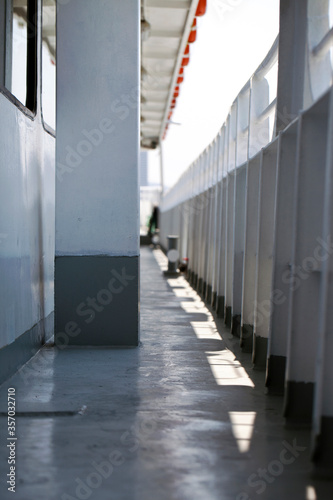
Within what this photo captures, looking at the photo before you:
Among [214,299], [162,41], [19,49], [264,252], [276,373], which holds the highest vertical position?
[162,41]

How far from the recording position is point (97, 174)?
6902 mm

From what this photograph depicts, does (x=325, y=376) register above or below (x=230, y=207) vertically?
below

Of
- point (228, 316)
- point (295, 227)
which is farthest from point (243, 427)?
point (228, 316)

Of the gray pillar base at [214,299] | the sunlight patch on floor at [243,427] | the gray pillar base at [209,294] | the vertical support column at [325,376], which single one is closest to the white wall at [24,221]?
the sunlight patch on floor at [243,427]

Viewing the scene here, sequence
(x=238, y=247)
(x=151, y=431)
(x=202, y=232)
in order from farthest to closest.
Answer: (x=202, y=232), (x=238, y=247), (x=151, y=431)

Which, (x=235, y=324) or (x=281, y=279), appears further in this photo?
(x=235, y=324)

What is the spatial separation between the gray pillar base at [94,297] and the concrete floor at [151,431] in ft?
0.93

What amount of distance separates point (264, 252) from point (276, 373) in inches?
56.1

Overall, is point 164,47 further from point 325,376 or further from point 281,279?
point 325,376

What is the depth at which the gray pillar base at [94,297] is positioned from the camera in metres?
6.88

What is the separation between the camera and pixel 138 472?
3.30 metres

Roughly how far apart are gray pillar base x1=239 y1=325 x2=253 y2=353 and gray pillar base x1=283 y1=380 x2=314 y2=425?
8.32 ft

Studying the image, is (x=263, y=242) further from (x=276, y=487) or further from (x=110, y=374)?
(x=276, y=487)

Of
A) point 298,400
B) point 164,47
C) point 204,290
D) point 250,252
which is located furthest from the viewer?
point 164,47
